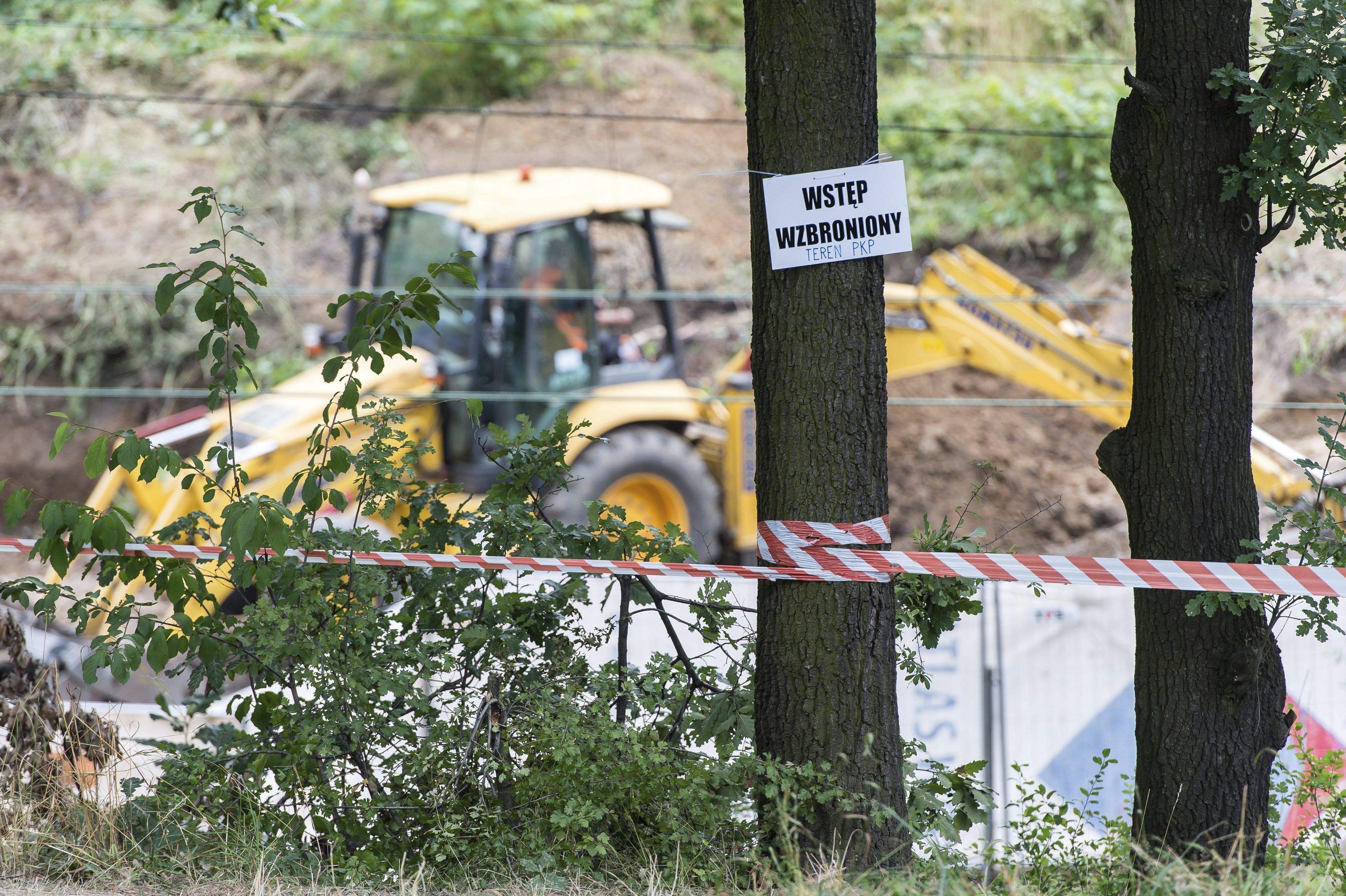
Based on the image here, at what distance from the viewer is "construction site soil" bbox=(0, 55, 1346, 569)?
11562 millimetres

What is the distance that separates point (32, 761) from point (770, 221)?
268 cm

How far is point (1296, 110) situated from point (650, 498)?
5.80 metres

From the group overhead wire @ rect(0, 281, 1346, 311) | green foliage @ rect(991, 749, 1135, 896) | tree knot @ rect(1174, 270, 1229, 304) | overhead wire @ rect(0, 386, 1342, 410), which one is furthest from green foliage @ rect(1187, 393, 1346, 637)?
overhead wire @ rect(0, 386, 1342, 410)

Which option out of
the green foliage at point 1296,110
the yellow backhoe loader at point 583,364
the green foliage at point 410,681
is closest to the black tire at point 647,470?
the yellow backhoe loader at point 583,364

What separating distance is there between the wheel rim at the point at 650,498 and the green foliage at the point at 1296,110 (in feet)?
17.7

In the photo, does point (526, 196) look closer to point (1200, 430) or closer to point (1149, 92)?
point (1149, 92)

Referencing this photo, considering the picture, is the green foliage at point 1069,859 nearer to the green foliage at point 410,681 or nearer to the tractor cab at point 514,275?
the green foliage at point 410,681

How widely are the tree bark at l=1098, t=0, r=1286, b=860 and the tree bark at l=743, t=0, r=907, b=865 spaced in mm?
857

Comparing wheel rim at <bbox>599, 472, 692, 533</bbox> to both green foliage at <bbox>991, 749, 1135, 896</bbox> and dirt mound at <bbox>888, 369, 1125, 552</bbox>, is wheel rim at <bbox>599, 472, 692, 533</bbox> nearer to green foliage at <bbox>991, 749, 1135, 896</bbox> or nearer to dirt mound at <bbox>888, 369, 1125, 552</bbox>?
dirt mound at <bbox>888, 369, 1125, 552</bbox>

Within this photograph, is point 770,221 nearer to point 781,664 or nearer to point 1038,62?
point 781,664

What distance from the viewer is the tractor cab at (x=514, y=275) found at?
7.93m

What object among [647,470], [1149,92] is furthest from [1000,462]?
[1149,92]

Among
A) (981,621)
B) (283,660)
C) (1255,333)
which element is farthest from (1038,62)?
(283,660)

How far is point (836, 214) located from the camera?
10.0ft
